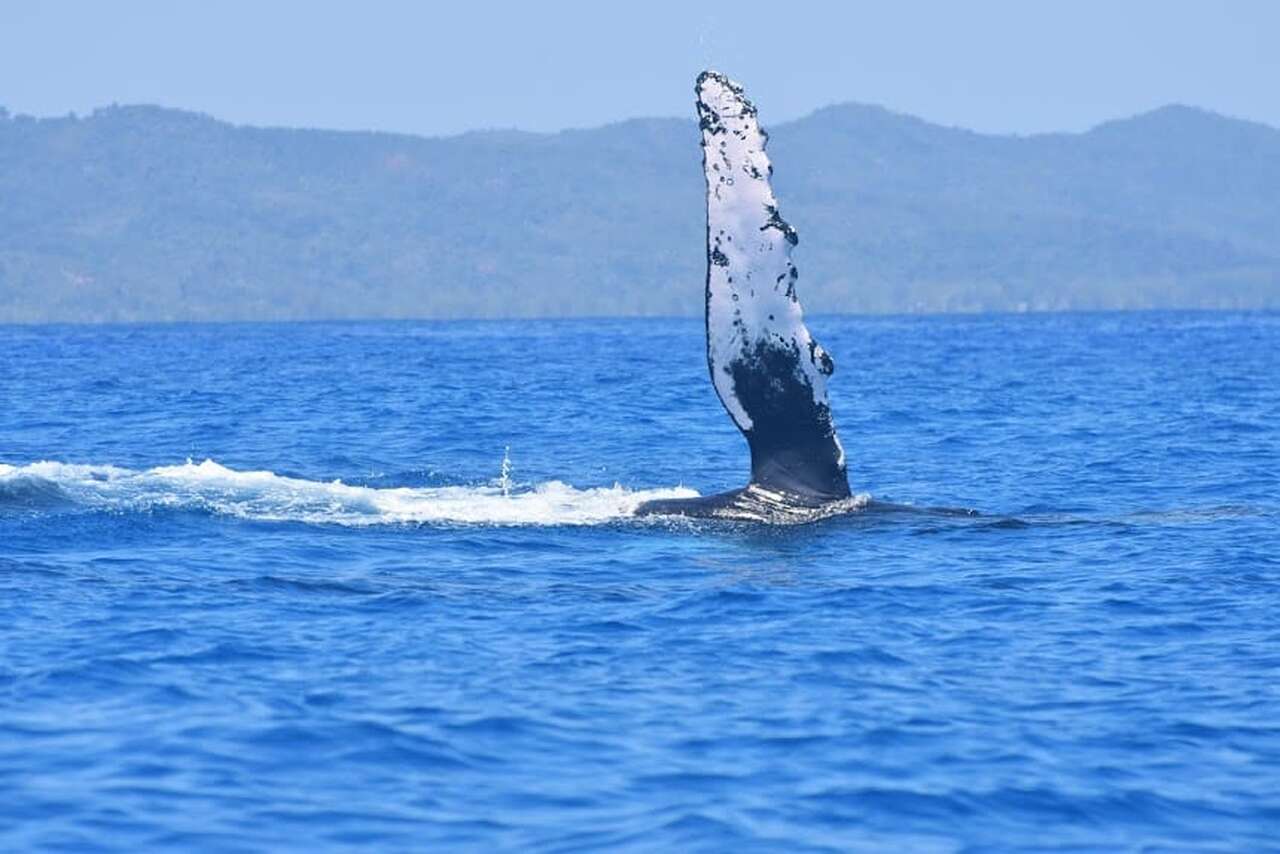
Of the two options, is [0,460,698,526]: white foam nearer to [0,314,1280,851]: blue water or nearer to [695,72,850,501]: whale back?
[0,314,1280,851]: blue water

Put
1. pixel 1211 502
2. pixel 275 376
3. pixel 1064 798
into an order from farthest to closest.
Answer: pixel 275 376 → pixel 1211 502 → pixel 1064 798

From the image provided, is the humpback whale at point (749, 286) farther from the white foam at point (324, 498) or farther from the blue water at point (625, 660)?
the white foam at point (324, 498)

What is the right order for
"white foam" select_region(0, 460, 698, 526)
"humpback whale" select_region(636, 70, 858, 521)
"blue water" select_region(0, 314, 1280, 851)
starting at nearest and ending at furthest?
"blue water" select_region(0, 314, 1280, 851), "humpback whale" select_region(636, 70, 858, 521), "white foam" select_region(0, 460, 698, 526)

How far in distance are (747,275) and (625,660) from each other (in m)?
4.00

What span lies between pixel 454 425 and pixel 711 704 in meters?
A: 23.0

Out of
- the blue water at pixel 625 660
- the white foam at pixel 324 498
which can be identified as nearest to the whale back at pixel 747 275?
the blue water at pixel 625 660

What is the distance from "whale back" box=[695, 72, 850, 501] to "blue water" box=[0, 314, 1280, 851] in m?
1.34

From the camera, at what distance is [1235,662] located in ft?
44.3

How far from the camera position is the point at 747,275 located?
53.4 ft

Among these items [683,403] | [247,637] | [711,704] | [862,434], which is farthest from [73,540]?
[683,403]

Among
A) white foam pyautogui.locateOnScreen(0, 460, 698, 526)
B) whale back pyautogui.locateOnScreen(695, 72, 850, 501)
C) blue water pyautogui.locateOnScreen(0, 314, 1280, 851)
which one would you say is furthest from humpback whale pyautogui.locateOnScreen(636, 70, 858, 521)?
white foam pyautogui.locateOnScreen(0, 460, 698, 526)

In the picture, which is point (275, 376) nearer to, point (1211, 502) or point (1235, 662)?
point (1211, 502)

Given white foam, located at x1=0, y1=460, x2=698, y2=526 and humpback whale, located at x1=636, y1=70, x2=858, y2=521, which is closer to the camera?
humpback whale, located at x1=636, y1=70, x2=858, y2=521

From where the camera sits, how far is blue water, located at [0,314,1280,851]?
1040 cm
